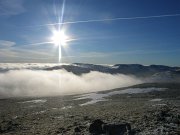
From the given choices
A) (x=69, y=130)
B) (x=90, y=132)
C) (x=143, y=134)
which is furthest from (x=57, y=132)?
(x=143, y=134)

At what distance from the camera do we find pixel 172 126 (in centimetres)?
2719

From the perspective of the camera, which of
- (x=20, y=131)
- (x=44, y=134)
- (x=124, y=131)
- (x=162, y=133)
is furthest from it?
(x=20, y=131)

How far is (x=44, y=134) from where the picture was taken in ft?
99.7

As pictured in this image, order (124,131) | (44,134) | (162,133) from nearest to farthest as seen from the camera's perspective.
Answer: (162,133), (124,131), (44,134)

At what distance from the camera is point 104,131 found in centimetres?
2734

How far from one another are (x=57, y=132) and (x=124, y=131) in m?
7.96

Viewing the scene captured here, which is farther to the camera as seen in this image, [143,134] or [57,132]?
[57,132]

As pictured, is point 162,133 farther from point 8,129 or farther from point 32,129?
point 8,129

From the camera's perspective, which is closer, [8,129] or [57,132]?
[57,132]

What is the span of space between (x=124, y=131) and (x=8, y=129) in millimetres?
16674

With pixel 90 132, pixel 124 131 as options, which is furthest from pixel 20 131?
pixel 124 131

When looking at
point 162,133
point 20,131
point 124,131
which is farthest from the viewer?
point 20,131

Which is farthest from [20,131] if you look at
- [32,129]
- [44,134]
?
[44,134]

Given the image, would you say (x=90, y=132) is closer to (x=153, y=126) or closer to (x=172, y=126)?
(x=153, y=126)
